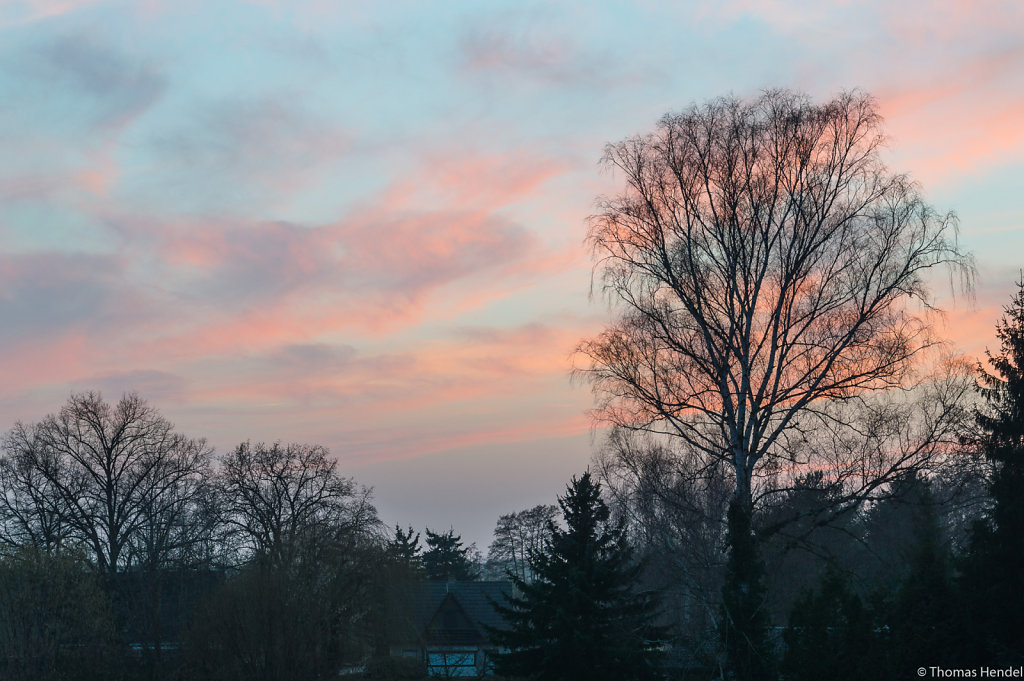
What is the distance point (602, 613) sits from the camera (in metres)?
20.8

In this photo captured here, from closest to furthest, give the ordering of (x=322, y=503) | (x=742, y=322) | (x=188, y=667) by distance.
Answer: (x=742, y=322)
(x=188, y=667)
(x=322, y=503)

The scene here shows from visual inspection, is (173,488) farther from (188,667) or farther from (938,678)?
(938,678)

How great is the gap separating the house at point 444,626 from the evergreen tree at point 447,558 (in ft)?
104

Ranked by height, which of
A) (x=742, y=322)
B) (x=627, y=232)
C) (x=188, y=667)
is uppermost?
(x=627, y=232)

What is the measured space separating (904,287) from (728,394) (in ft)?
13.9

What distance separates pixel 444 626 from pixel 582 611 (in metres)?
33.6

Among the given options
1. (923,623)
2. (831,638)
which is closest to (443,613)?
(831,638)

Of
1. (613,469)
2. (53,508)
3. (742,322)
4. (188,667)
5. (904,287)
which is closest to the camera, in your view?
(904,287)

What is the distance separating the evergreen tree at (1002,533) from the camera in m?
16.4

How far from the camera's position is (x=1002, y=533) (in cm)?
1673

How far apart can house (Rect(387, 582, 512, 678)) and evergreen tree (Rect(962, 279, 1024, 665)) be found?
17246mm

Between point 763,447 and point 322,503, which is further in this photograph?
point 322,503

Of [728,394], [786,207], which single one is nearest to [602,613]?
[728,394]

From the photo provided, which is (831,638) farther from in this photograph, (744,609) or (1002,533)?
(1002,533)
